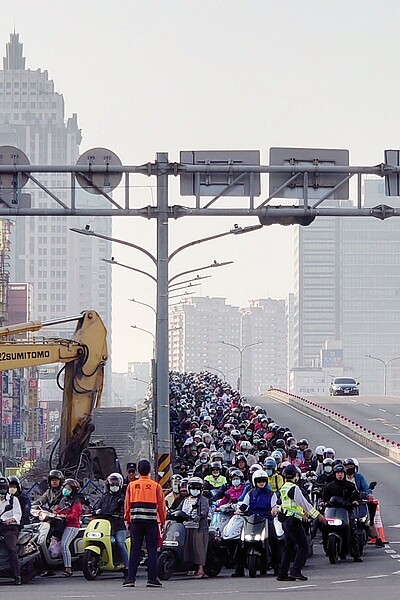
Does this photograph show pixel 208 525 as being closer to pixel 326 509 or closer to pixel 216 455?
pixel 326 509

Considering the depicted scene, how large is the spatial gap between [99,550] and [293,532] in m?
2.82

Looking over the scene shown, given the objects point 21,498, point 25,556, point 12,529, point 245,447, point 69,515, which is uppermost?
point 245,447

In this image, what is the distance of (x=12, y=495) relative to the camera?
62.5 feet

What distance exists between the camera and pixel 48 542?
19.4 metres

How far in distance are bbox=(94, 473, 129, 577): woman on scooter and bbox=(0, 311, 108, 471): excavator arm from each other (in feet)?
29.6

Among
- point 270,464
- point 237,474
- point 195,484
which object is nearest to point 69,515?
point 195,484

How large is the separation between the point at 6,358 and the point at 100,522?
9.25 metres

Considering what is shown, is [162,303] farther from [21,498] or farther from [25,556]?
[25,556]

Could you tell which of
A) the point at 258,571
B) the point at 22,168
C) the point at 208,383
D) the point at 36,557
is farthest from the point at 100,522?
the point at 208,383

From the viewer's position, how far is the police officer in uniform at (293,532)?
18.2 metres

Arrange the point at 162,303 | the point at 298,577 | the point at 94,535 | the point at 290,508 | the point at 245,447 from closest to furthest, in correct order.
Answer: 1. the point at 298,577
2. the point at 290,508
3. the point at 94,535
4. the point at 162,303
5. the point at 245,447

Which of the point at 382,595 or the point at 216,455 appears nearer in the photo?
the point at 382,595

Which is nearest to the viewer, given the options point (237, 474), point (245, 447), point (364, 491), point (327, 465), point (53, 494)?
point (53, 494)

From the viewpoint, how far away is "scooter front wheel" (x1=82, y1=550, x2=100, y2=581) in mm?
18969
